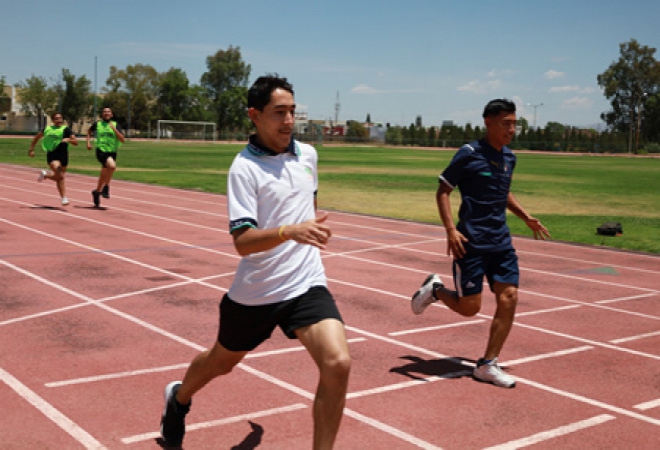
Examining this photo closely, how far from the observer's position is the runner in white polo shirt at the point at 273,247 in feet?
12.5

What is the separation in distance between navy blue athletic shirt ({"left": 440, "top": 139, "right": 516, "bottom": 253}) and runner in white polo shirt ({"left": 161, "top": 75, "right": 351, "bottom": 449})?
228cm

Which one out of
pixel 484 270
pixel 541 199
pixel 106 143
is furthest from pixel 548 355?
pixel 541 199

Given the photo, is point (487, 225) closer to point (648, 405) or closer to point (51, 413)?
point (648, 405)

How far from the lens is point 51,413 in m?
4.84

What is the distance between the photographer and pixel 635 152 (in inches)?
3794

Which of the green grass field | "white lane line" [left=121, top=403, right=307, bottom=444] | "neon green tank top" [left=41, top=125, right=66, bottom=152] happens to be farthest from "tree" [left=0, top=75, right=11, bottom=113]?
"white lane line" [left=121, top=403, right=307, bottom=444]

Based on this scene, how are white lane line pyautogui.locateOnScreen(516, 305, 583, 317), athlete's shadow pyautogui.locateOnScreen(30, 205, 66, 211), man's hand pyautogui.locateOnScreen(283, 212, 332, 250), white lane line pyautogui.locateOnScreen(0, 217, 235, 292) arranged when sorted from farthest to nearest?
athlete's shadow pyautogui.locateOnScreen(30, 205, 66, 211) → white lane line pyautogui.locateOnScreen(0, 217, 235, 292) → white lane line pyautogui.locateOnScreen(516, 305, 583, 317) → man's hand pyautogui.locateOnScreen(283, 212, 332, 250)

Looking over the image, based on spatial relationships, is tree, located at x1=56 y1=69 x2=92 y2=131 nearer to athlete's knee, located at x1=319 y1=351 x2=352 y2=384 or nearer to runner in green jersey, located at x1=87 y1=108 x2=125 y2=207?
runner in green jersey, located at x1=87 y1=108 x2=125 y2=207

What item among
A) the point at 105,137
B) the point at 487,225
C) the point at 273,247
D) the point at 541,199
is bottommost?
the point at 541,199

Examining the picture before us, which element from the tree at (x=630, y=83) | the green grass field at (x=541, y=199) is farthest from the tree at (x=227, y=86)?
the green grass field at (x=541, y=199)

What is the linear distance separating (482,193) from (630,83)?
11528 centimetres

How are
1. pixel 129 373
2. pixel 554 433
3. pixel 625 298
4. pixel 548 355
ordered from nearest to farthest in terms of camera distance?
1. pixel 554 433
2. pixel 129 373
3. pixel 548 355
4. pixel 625 298

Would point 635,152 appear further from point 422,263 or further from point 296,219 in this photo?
point 296,219

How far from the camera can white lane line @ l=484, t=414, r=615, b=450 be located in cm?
456
